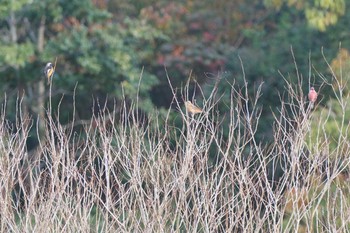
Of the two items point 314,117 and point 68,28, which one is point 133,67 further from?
point 314,117

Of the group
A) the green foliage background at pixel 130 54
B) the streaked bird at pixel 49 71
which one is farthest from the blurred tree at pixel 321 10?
the streaked bird at pixel 49 71

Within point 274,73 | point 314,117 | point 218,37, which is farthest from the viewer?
point 218,37

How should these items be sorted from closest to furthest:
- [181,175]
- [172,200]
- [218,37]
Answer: [181,175]
[172,200]
[218,37]

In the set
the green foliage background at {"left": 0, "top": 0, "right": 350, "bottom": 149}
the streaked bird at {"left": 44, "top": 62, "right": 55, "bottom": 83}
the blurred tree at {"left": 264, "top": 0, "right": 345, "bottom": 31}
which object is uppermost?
the streaked bird at {"left": 44, "top": 62, "right": 55, "bottom": 83}

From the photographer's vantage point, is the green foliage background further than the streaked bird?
Yes

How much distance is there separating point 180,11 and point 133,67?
3488 millimetres

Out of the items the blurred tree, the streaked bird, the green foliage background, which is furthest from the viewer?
the green foliage background

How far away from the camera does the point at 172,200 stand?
11.5 meters

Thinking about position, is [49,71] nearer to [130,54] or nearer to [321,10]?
[130,54]

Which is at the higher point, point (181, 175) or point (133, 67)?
point (181, 175)

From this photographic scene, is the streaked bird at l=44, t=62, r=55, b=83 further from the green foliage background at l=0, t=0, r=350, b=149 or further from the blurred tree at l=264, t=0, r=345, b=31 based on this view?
the blurred tree at l=264, t=0, r=345, b=31

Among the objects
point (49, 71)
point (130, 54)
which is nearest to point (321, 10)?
point (130, 54)

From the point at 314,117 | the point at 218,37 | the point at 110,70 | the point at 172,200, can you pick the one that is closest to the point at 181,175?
the point at 172,200

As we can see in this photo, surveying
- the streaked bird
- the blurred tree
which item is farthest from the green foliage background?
the streaked bird
